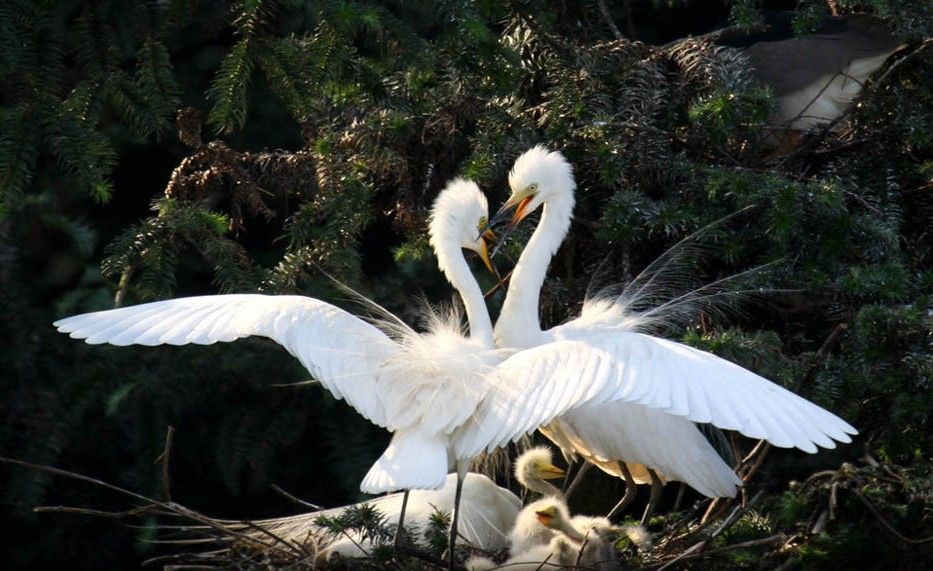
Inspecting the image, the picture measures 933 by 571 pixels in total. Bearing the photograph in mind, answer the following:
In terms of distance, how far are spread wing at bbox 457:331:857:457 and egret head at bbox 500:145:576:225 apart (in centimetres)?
A: 73

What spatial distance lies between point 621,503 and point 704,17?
7.03 ft

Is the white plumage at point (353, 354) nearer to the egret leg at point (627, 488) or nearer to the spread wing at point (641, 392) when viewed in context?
the spread wing at point (641, 392)

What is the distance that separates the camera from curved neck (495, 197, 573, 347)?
3764mm

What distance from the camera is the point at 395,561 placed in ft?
10.4

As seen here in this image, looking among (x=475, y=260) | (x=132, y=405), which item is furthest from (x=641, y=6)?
(x=132, y=405)

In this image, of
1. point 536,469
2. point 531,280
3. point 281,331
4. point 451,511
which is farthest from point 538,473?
point 281,331

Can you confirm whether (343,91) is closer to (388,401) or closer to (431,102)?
(431,102)

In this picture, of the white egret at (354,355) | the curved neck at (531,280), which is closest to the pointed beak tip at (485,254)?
the curved neck at (531,280)

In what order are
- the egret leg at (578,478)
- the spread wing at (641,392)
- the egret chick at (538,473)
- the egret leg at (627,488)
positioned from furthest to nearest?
1. the egret leg at (578,478)
2. the egret leg at (627,488)
3. the egret chick at (538,473)
4. the spread wing at (641,392)

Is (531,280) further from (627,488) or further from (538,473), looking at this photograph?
(627,488)

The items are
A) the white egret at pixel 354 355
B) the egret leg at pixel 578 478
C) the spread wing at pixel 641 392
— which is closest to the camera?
the spread wing at pixel 641 392

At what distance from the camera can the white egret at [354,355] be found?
312 cm

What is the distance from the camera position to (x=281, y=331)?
3.19m

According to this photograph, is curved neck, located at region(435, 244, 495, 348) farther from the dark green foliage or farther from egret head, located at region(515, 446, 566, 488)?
egret head, located at region(515, 446, 566, 488)
